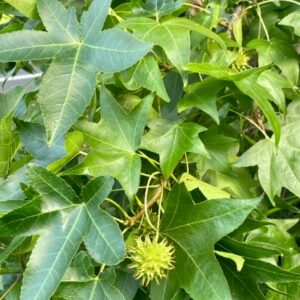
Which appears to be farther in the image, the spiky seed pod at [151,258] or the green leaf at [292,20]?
the green leaf at [292,20]

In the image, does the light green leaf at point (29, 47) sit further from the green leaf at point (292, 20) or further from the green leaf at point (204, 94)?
the green leaf at point (292, 20)

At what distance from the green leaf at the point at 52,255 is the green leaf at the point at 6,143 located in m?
0.12

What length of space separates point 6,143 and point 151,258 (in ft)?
0.68

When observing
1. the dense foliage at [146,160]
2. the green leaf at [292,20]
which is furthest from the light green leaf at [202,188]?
the green leaf at [292,20]

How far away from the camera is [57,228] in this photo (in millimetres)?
504

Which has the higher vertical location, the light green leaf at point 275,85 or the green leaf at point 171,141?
the green leaf at point 171,141

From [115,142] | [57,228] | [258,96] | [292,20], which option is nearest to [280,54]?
[292,20]

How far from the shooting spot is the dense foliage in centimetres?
50

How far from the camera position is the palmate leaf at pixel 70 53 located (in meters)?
0.49

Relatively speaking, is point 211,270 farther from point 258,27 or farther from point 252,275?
point 258,27

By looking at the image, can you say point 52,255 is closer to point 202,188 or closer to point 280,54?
point 202,188

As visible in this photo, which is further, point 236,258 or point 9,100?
point 9,100

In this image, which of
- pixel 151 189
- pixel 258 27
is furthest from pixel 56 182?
pixel 258 27

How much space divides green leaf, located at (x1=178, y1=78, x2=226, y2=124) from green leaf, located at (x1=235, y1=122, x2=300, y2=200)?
0.08m
